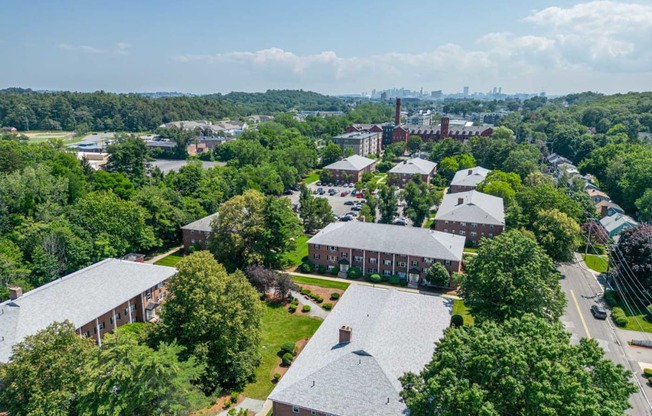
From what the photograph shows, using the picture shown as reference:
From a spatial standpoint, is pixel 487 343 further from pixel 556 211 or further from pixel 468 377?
pixel 556 211

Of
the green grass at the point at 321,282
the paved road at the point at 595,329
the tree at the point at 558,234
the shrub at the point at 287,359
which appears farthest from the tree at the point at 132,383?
the tree at the point at 558,234

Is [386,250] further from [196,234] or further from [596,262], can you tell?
[596,262]

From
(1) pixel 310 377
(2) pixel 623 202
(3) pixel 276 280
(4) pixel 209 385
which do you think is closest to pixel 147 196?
(3) pixel 276 280

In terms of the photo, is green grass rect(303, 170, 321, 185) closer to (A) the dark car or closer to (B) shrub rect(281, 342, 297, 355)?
(A) the dark car

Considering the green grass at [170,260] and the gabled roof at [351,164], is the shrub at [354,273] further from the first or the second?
the gabled roof at [351,164]

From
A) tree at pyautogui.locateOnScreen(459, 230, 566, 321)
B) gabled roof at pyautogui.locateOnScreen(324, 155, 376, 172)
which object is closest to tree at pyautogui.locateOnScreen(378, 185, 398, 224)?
tree at pyautogui.locateOnScreen(459, 230, 566, 321)
